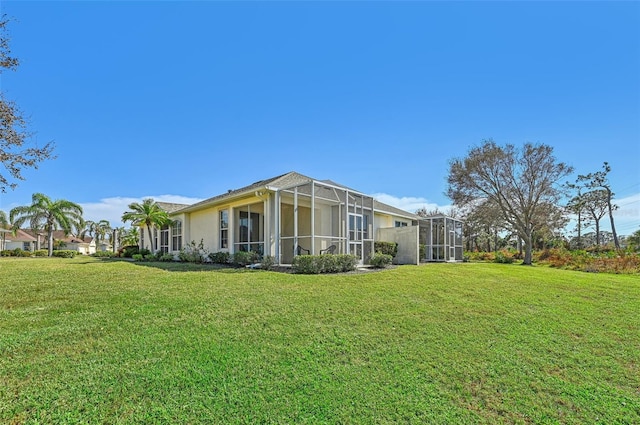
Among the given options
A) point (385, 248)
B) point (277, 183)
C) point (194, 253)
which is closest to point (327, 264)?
point (277, 183)

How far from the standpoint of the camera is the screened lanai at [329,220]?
43.0 ft

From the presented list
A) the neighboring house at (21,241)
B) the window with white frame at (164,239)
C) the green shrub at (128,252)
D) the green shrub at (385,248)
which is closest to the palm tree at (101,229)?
the neighboring house at (21,241)

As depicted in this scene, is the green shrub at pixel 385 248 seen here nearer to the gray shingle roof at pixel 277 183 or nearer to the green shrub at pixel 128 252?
the gray shingle roof at pixel 277 183

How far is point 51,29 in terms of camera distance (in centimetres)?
855

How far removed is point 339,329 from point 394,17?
952 cm

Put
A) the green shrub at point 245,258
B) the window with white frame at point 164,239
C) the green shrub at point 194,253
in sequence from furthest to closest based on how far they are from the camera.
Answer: the window with white frame at point 164,239
the green shrub at point 194,253
the green shrub at point 245,258

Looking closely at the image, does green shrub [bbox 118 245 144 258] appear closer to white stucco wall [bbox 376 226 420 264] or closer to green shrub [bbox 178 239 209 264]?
green shrub [bbox 178 239 209 264]

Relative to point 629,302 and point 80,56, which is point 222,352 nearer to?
point 629,302

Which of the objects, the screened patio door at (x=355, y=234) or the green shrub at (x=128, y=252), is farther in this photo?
the green shrub at (x=128, y=252)

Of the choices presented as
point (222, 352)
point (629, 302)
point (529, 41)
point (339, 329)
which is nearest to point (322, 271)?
point (339, 329)

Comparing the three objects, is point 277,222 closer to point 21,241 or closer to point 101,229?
point 21,241

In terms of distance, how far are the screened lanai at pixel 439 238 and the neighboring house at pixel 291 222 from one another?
4.25 meters

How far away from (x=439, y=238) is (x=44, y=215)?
38.4 metres

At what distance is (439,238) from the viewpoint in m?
22.0
